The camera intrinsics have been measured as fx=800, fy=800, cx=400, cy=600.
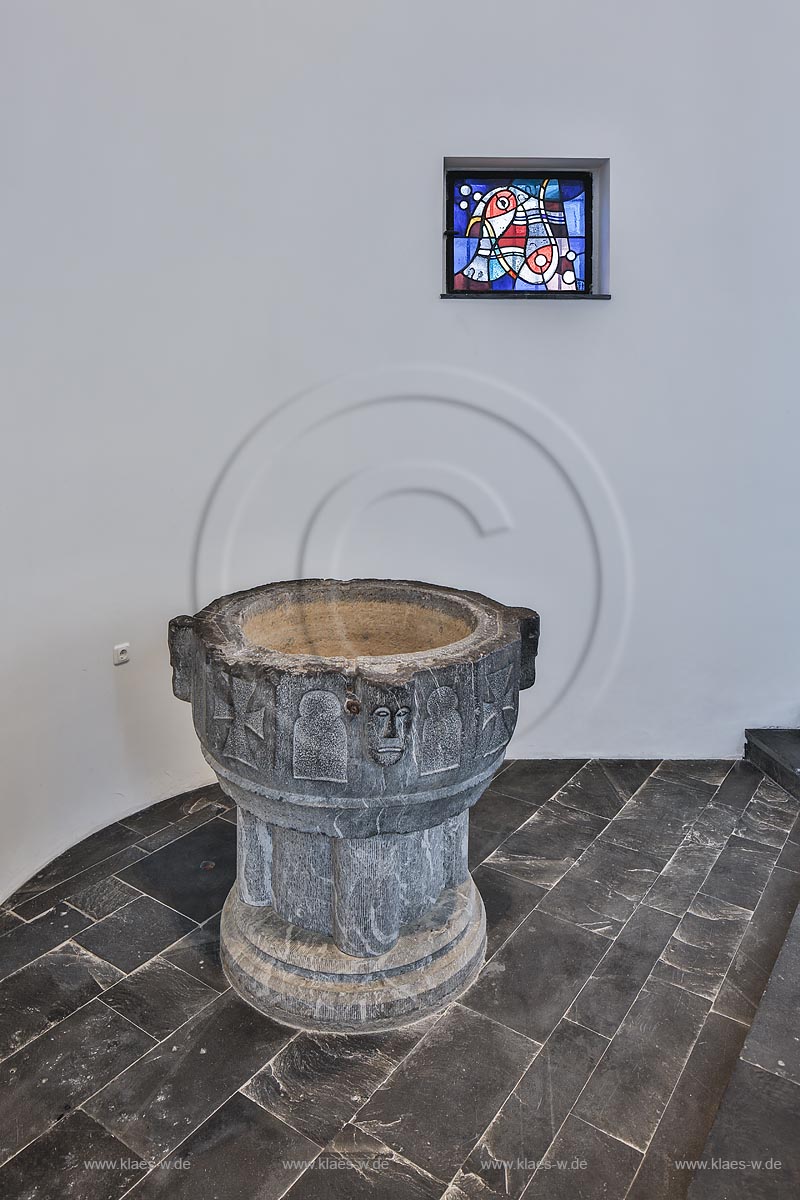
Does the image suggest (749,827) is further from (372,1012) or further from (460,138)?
(460,138)

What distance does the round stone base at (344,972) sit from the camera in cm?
190

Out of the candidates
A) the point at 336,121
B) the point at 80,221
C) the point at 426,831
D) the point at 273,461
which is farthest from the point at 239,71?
the point at 426,831

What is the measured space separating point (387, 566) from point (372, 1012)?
165 centimetres

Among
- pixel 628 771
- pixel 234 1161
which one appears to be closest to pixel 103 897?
pixel 234 1161

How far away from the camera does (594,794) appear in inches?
119

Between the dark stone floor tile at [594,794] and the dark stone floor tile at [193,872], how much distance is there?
1.24m

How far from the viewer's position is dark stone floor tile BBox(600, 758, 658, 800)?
121 inches

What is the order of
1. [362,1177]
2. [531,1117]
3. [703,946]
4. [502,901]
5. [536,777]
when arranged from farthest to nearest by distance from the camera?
1. [536,777]
2. [502,901]
3. [703,946]
4. [531,1117]
5. [362,1177]

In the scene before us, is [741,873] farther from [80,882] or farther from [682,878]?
[80,882]

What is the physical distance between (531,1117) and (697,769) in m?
1.87

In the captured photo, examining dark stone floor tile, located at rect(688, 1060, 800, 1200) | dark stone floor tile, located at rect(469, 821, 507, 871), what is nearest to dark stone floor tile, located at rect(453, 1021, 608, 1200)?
dark stone floor tile, located at rect(688, 1060, 800, 1200)

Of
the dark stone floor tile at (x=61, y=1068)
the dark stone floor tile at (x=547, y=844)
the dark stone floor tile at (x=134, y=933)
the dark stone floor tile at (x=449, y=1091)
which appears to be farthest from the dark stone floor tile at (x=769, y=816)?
the dark stone floor tile at (x=61, y=1068)

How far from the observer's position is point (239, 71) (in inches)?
104

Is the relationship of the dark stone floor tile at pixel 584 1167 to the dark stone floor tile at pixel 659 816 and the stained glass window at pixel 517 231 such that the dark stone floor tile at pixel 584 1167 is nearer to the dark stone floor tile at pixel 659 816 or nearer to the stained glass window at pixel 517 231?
the dark stone floor tile at pixel 659 816
